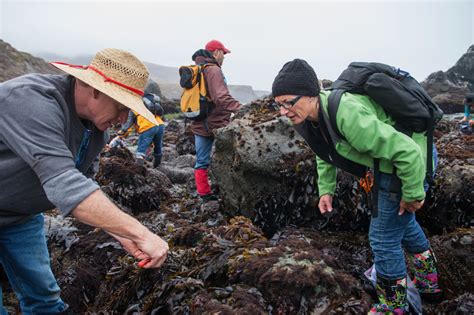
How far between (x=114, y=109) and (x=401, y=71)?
7.00 feet

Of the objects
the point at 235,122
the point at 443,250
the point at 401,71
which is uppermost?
the point at 401,71

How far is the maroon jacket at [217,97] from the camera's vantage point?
5961mm

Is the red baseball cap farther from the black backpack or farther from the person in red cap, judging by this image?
the black backpack

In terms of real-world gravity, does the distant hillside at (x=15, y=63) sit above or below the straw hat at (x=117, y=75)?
below

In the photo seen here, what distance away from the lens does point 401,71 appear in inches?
110

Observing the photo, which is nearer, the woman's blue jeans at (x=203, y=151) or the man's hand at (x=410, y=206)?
the man's hand at (x=410, y=206)

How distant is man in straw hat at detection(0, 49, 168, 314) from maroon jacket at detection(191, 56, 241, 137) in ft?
11.6

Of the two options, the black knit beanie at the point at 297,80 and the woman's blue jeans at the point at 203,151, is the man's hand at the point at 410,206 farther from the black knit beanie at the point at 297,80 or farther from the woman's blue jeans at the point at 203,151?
the woman's blue jeans at the point at 203,151

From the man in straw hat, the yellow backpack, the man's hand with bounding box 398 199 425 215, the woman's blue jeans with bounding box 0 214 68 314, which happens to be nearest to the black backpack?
the man's hand with bounding box 398 199 425 215

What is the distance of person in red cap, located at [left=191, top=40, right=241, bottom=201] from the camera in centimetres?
598

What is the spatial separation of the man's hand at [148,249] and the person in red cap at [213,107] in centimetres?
428

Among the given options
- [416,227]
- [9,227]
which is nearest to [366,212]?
[416,227]

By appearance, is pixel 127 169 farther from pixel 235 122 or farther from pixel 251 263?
pixel 251 263

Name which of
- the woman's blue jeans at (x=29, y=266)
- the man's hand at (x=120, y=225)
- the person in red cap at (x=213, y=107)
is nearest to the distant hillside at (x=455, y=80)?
the person in red cap at (x=213, y=107)
